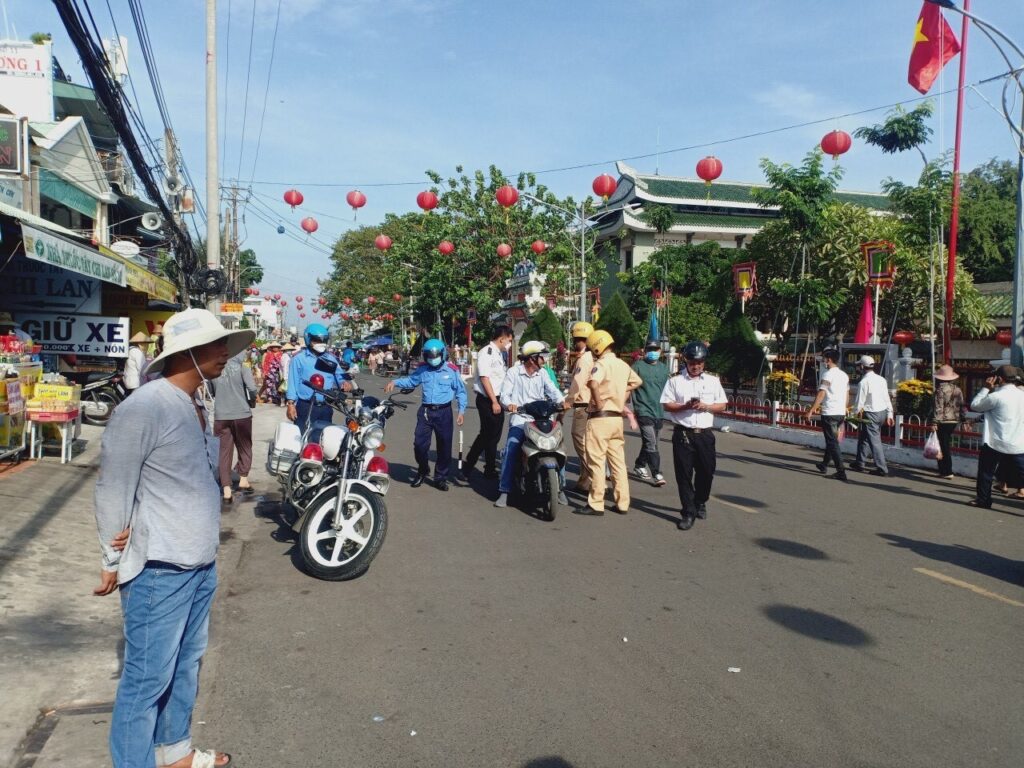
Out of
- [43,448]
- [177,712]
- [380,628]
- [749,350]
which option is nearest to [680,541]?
[380,628]

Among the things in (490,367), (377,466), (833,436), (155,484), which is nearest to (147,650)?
(155,484)

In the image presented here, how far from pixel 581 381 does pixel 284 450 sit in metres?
3.22

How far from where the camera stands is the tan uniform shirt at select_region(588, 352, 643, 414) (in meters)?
7.61

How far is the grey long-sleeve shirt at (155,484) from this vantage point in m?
2.58

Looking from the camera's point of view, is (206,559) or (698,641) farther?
(698,641)

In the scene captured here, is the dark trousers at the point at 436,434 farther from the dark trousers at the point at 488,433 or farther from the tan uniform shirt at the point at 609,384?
the tan uniform shirt at the point at 609,384

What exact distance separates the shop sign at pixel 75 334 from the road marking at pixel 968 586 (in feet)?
43.5

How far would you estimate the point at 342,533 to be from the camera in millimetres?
5430

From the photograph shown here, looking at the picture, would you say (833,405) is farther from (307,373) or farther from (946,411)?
(307,373)

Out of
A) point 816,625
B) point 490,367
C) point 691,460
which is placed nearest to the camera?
point 816,625

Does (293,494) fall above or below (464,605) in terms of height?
above

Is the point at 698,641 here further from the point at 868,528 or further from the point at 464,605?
the point at 868,528

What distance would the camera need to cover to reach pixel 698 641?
441 centimetres

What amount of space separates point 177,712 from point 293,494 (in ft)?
11.2
